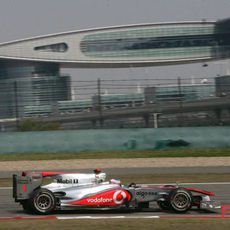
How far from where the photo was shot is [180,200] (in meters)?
11.0

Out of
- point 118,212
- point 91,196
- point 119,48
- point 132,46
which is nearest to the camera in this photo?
point 91,196

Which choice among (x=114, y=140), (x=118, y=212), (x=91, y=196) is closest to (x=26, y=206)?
(x=91, y=196)

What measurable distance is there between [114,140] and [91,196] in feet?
54.4

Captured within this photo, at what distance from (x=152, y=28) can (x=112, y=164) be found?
9724 cm

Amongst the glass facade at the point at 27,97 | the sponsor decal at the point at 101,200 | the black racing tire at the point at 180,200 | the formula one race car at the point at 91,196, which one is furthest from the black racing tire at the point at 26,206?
the glass facade at the point at 27,97

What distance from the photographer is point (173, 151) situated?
27.0 meters

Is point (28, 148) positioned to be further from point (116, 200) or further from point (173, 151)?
point (116, 200)

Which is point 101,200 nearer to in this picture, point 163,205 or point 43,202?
point 43,202

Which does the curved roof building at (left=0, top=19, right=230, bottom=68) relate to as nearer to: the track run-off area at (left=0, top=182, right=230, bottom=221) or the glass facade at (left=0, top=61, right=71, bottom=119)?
the glass facade at (left=0, top=61, right=71, bottom=119)

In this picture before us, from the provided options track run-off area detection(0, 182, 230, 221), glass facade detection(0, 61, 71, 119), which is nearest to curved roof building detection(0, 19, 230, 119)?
glass facade detection(0, 61, 71, 119)

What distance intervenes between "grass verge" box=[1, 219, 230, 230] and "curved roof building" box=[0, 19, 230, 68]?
104391 mm

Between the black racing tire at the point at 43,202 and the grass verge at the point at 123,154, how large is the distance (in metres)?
15.0

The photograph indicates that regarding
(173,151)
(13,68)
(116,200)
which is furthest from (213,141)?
(13,68)

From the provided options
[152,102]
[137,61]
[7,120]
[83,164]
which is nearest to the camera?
[83,164]
